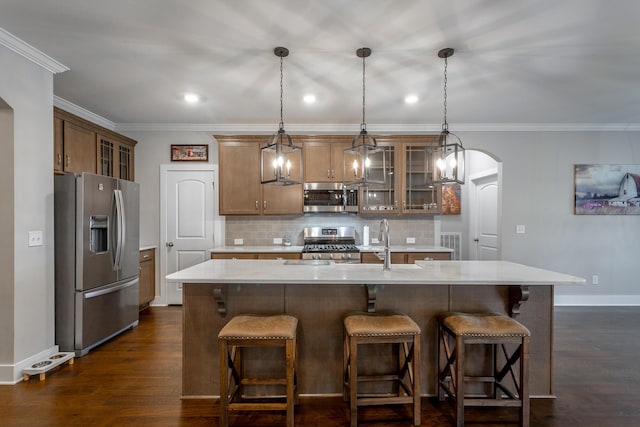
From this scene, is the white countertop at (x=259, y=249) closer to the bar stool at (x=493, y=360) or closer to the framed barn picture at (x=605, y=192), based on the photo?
the bar stool at (x=493, y=360)

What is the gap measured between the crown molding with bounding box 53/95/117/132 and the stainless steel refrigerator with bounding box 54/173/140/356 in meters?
1.31

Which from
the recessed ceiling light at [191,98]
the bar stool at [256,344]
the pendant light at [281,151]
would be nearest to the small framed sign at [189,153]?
the recessed ceiling light at [191,98]

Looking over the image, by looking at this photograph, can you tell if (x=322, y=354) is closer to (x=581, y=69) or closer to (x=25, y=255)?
(x=25, y=255)

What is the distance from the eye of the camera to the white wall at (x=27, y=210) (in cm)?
253

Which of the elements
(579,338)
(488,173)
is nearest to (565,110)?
(488,173)

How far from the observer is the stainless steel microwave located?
461 centimetres

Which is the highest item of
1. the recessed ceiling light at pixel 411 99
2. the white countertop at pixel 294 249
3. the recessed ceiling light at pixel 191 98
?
the recessed ceiling light at pixel 191 98

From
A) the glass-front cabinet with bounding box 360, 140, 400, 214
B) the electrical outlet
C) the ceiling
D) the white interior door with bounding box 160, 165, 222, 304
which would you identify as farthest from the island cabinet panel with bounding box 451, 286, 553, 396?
the white interior door with bounding box 160, 165, 222, 304

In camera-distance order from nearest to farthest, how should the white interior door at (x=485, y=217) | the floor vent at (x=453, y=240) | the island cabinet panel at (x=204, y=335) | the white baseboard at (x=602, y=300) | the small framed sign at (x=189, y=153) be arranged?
the island cabinet panel at (x=204, y=335) < the white baseboard at (x=602, y=300) < the small framed sign at (x=189, y=153) < the white interior door at (x=485, y=217) < the floor vent at (x=453, y=240)

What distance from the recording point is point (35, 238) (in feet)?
8.86

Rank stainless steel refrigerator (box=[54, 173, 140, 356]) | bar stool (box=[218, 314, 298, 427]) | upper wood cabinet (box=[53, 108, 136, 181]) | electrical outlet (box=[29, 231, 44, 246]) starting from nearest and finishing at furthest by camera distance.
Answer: bar stool (box=[218, 314, 298, 427]), electrical outlet (box=[29, 231, 44, 246]), stainless steel refrigerator (box=[54, 173, 140, 356]), upper wood cabinet (box=[53, 108, 136, 181])

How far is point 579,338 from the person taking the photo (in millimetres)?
3465

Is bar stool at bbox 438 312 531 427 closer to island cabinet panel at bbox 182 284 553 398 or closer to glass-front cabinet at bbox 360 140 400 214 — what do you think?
island cabinet panel at bbox 182 284 553 398

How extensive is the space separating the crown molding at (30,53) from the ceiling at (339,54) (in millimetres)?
60
